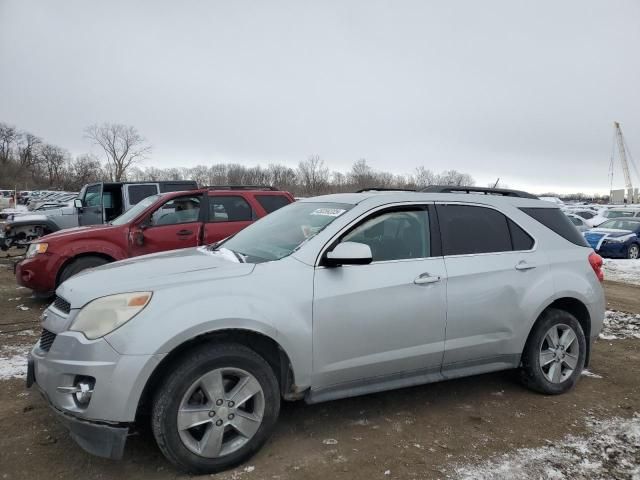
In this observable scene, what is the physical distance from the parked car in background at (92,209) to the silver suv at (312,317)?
890 centimetres

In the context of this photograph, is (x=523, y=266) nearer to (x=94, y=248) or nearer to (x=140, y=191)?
(x=94, y=248)

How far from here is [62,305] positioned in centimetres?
304

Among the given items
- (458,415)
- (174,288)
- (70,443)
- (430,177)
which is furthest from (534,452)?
(430,177)

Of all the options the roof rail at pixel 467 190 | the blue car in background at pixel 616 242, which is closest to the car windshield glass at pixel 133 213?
the roof rail at pixel 467 190

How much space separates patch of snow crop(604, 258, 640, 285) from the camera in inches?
457

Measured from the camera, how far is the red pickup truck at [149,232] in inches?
265

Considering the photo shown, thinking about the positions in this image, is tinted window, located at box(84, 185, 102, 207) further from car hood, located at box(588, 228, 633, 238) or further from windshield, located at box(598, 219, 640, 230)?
windshield, located at box(598, 219, 640, 230)

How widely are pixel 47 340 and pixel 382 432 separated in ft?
7.83

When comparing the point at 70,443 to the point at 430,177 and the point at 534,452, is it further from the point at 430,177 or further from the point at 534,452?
the point at 430,177

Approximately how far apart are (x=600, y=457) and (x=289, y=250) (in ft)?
8.38

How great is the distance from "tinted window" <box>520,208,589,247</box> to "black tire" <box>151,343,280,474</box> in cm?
285

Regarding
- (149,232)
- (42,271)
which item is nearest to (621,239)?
(149,232)

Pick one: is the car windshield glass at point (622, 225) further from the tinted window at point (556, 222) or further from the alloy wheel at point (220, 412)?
the alloy wheel at point (220, 412)

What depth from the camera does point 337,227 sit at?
11.1 feet
